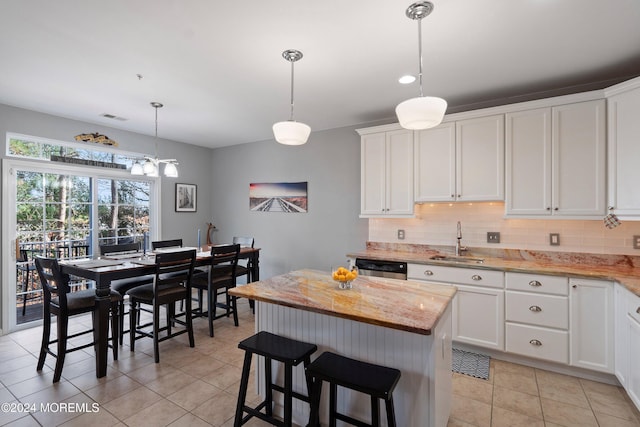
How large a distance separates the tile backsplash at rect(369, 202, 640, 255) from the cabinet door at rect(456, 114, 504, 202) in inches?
12.9

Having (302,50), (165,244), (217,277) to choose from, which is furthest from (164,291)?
(302,50)

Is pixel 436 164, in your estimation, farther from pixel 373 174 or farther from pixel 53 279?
pixel 53 279

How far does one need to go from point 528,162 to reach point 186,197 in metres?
5.08

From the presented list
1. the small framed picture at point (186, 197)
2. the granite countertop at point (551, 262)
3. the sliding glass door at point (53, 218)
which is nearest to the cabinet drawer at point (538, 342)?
the granite countertop at point (551, 262)

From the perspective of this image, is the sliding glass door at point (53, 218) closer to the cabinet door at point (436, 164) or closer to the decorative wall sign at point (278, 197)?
the decorative wall sign at point (278, 197)

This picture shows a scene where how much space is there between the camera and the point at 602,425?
208 centimetres

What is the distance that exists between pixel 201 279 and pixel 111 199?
2.19m

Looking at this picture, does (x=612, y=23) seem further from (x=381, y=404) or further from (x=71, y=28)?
(x=71, y=28)

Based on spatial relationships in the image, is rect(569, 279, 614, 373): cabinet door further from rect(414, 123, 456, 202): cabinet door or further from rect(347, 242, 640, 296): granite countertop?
rect(414, 123, 456, 202): cabinet door

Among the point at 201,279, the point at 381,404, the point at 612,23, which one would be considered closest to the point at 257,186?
the point at 201,279

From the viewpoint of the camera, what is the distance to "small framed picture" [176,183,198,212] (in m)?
5.36

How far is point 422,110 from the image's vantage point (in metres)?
1.67

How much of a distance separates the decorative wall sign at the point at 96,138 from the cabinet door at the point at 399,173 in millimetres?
3891

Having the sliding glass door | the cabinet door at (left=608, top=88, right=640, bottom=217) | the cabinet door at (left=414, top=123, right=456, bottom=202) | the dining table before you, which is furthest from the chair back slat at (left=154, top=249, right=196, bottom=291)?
the cabinet door at (left=608, top=88, right=640, bottom=217)
